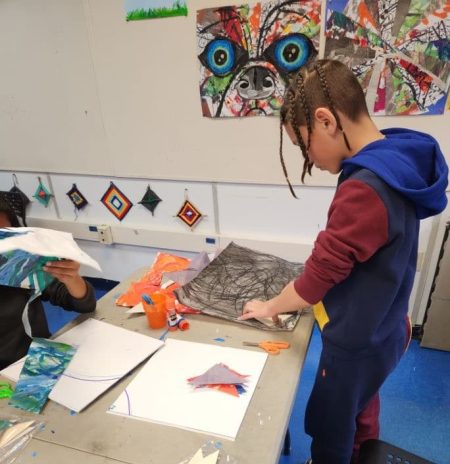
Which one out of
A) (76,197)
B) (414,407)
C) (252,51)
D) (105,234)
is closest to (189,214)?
(105,234)

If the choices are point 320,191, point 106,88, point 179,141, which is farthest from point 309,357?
point 106,88

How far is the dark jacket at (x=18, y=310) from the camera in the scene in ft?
3.69

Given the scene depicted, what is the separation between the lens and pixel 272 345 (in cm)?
96

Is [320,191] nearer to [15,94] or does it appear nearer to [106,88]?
[106,88]

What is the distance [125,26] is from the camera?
1922 mm

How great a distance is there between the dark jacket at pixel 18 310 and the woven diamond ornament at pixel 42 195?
163 centimetres

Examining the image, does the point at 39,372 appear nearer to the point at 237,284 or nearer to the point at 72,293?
the point at 72,293

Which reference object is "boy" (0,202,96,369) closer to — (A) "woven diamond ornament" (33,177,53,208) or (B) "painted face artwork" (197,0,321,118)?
(B) "painted face artwork" (197,0,321,118)

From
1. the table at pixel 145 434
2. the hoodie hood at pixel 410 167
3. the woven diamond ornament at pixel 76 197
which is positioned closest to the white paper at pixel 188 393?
the table at pixel 145 434

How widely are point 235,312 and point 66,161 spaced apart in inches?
73.4

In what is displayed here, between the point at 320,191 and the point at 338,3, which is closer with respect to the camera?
the point at 338,3

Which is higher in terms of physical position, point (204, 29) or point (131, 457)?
point (204, 29)

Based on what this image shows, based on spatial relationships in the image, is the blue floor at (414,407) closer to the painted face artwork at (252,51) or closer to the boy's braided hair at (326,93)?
the boy's braided hair at (326,93)

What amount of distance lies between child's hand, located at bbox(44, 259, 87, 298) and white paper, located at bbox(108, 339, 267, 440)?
1.08 feet
